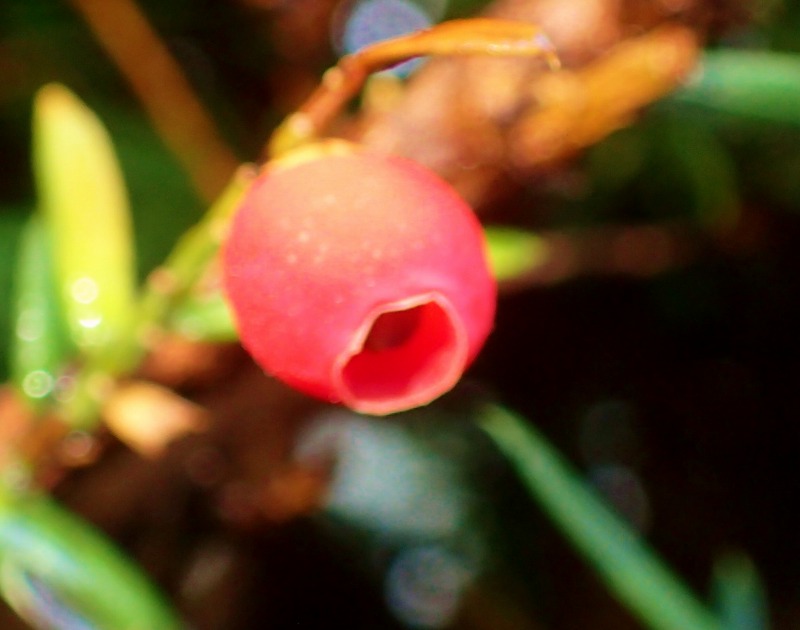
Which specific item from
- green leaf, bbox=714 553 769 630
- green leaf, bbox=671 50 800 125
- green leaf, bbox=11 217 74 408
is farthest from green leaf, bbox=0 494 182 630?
green leaf, bbox=671 50 800 125

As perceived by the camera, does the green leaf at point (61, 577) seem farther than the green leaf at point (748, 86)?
No

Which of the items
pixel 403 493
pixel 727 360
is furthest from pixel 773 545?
pixel 403 493

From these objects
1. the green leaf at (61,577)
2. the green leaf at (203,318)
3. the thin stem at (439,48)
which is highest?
the thin stem at (439,48)

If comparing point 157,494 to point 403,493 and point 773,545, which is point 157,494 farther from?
point 773,545

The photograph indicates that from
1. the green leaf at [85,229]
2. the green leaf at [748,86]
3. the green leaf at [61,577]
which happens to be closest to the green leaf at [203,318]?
the green leaf at [85,229]

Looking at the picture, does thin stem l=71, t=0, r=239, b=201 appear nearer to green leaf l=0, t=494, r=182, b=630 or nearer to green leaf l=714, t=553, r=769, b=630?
green leaf l=0, t=494, r=182, b=630

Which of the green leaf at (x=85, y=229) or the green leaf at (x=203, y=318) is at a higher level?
the green leaf at (x=85, y=229)

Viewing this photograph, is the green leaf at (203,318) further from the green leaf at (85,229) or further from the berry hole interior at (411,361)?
the berry hole interior at (411,361)
